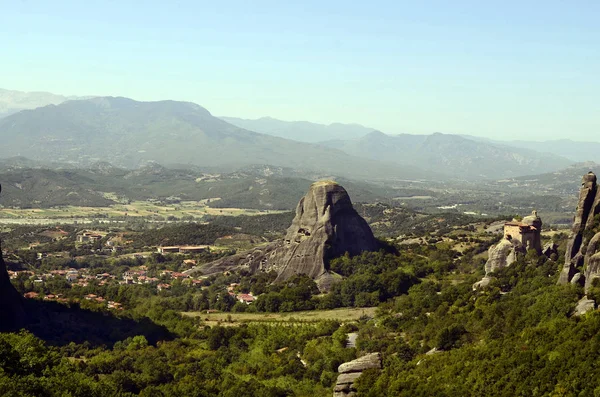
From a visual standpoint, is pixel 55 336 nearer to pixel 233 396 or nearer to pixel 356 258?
pixel 233 396

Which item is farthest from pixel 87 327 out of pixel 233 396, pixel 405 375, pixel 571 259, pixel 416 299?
pixel 571 259

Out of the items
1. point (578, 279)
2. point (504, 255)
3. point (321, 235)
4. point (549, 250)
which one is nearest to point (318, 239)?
point (321, 235)

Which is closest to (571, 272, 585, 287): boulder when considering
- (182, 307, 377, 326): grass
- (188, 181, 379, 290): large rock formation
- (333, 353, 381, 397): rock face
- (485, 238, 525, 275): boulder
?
(333, 353, 381, 397): rock face

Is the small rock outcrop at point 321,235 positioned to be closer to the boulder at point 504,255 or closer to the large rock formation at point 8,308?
the boulder at point 504,255

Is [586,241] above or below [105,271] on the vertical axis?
above

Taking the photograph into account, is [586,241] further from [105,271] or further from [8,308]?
[105,271]
